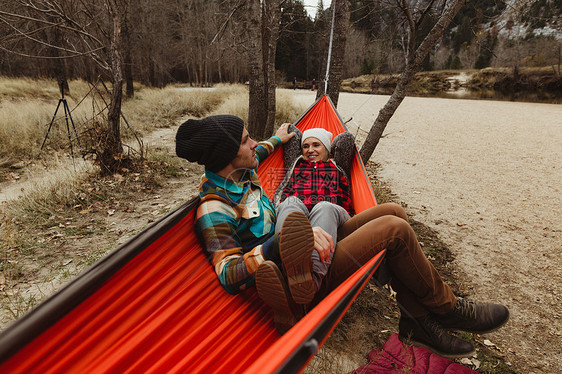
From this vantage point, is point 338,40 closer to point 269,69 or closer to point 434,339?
point 269,69

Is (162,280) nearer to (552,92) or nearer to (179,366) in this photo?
(179,366)

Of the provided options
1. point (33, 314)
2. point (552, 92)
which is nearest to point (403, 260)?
point (33, 314)

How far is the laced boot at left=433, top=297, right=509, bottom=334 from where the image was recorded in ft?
4.52

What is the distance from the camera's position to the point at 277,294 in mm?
1100

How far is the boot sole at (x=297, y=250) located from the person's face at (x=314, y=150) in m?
1.23

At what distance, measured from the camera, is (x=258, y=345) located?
1.17 m

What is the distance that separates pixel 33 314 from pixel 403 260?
1.37 meters

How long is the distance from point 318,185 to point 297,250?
1.02 metres

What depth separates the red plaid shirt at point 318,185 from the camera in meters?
1.95

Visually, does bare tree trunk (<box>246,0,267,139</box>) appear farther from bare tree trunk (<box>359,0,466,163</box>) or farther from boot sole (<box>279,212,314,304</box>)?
boot sole (<box>279,212,314,304</box>)

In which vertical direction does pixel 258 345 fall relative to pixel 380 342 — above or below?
above

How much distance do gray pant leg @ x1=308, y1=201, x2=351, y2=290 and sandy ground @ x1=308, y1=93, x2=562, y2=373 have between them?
1.31 meters

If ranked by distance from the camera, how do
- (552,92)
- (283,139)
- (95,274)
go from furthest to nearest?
(552,92) → (283,139) → (95,274)

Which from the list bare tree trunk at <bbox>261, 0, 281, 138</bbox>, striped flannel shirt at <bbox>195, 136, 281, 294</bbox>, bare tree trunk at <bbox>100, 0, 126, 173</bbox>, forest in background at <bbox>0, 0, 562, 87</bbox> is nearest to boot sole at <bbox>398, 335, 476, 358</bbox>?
striped flannel shirt at <bbox>195, 136, 281, 294</bbox>
